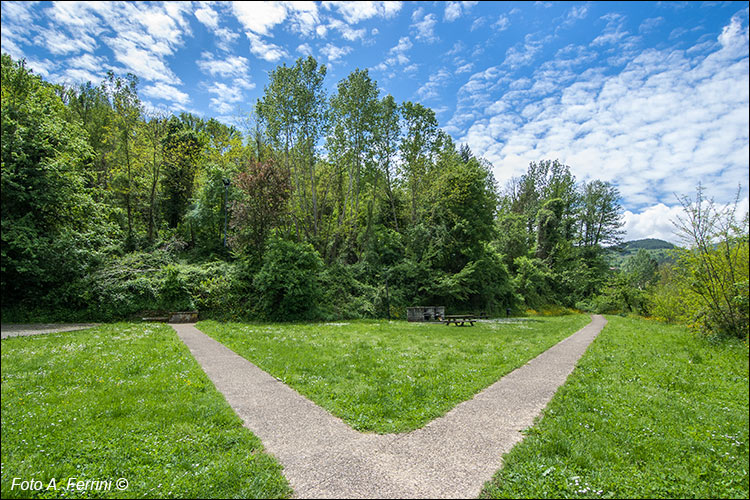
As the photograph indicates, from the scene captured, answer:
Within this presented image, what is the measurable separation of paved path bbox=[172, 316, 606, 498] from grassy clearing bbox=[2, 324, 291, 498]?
291 mm

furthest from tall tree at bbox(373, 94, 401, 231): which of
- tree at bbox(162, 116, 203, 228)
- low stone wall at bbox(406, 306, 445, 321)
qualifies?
tree at bbox(162, 116, 203, 228)

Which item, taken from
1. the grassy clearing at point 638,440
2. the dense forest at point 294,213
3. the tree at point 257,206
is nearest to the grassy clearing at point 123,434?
the grassy clearing at point 638,440

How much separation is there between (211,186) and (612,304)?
35362 mm

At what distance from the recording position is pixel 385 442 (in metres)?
3.53

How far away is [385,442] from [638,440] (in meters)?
2.88

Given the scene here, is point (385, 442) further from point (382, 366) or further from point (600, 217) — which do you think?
point (600, 217)

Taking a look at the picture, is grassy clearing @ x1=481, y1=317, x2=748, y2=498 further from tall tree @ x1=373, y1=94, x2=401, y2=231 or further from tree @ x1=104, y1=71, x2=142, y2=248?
tree @ x1=104, y1=71, x2=142, y2=248

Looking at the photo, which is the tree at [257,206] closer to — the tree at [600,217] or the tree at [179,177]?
the tree at [179,177]

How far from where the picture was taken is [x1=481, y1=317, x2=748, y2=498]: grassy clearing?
2809 millimetres

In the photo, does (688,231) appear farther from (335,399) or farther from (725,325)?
(335,399)

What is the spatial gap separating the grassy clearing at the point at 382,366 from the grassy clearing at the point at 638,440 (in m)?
1.33

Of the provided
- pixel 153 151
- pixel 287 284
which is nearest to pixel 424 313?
pixel 287 284

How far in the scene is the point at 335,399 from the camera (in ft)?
15.8

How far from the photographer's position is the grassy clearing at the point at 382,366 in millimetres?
4480
